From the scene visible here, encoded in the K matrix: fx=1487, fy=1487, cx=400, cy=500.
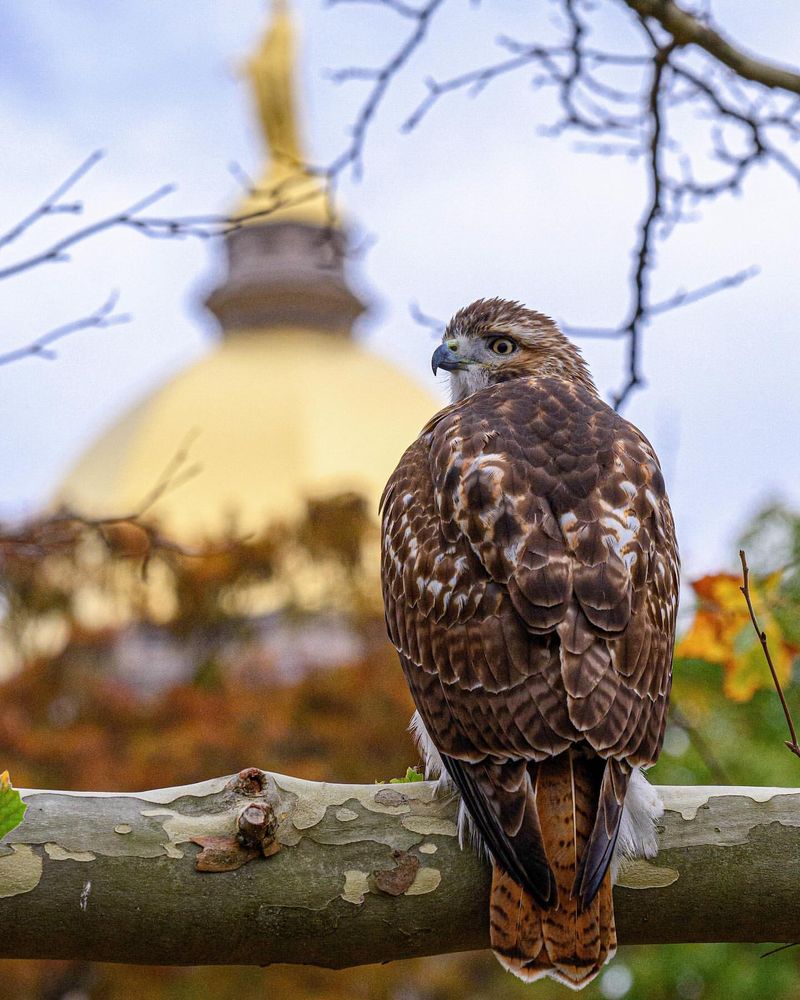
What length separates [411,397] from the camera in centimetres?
3938

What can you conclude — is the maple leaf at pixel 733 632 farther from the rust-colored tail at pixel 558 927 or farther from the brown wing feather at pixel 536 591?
the rust-colored tail at pixel 558 927

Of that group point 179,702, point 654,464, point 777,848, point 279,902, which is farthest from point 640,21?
point 179,702

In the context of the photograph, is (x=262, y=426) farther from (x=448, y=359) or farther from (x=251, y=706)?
(x=448, y=359)

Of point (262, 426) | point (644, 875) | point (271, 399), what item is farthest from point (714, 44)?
point (271, 399)

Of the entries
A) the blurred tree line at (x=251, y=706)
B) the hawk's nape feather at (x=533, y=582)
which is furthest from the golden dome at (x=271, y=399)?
the hawk's nape feather at (x=533, y=582)

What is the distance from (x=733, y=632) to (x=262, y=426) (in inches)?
1308

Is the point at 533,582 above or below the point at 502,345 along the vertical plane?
below

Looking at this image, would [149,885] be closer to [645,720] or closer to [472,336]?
[645,720]

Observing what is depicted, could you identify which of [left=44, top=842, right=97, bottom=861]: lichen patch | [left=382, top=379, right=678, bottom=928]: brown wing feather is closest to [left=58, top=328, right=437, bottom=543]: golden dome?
[left=382, top=379, right=678, bottom=928]: brown wing feather

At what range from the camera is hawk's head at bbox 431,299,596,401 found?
4.74m

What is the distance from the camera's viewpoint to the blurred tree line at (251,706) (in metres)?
8.73

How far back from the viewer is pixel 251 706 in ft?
49.4

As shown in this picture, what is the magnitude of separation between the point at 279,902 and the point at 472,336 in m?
2.37

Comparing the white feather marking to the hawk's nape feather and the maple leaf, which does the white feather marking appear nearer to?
the hawk's nape feather
